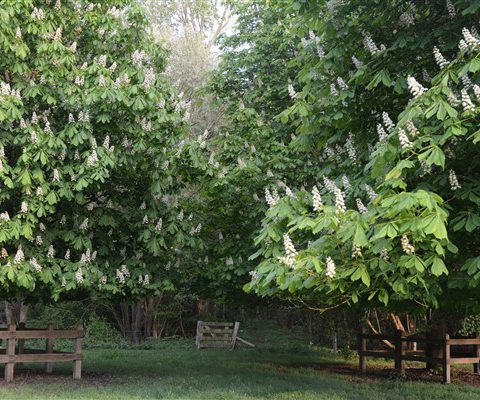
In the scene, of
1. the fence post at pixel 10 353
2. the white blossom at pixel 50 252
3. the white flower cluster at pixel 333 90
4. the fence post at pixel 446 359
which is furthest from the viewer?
the fence post at pixel 446 359

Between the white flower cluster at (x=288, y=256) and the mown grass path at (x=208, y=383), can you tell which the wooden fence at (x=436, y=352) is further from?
the white flower cluster at (x=288, y=256)

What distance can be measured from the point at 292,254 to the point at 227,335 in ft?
61.3

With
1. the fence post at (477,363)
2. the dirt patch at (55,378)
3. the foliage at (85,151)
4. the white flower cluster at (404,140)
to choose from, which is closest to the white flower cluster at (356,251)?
the white flower cluster at (404,140)

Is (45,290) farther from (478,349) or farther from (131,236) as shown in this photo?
(478,349)

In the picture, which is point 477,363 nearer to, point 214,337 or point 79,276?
point 214,337

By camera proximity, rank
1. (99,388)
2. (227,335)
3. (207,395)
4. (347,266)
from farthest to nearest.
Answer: (227,335), (99,388), (207,395), (347,266)

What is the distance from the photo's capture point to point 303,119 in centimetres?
850

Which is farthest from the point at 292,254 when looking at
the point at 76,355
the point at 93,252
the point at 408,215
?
the point at 76,355

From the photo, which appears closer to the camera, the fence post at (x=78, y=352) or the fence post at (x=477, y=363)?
the fence post at (x=78, y=352)

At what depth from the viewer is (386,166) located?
246 inches

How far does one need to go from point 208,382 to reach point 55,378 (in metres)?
3.50

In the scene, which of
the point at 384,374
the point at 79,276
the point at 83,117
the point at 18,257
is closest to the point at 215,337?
the point at 384,374

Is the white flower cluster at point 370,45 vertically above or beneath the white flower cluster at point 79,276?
above

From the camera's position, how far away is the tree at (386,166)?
5328 millimetres
